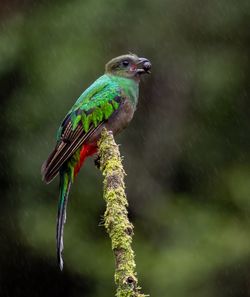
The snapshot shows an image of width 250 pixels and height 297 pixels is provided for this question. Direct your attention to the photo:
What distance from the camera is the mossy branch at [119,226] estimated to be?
256 centimetres

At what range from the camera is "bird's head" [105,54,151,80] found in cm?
536

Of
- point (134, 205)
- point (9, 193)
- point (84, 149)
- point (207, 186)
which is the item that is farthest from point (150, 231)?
point (84, 149)

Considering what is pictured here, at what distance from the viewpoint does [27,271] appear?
8.38 meters

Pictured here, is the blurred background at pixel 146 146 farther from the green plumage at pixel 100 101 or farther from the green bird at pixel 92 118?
the green plumage at pixel 100 101

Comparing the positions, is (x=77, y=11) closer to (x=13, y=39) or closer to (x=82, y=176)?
(x=13, y=39)

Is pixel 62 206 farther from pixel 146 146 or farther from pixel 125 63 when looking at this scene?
pixel 146 146

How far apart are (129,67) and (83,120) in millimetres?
742

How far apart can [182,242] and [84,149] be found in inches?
130

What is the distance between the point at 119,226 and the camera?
2.90m

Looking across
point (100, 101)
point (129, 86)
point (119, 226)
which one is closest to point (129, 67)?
point (129, 86)

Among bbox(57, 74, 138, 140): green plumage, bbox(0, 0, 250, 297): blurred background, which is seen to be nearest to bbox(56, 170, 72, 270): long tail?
bbox(57, 74, 138, 140): green plumage

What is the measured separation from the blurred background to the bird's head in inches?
83.2

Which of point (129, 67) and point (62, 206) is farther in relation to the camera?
point (129, 67)

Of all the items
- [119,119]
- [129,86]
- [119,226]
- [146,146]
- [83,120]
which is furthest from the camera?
[146,146]
